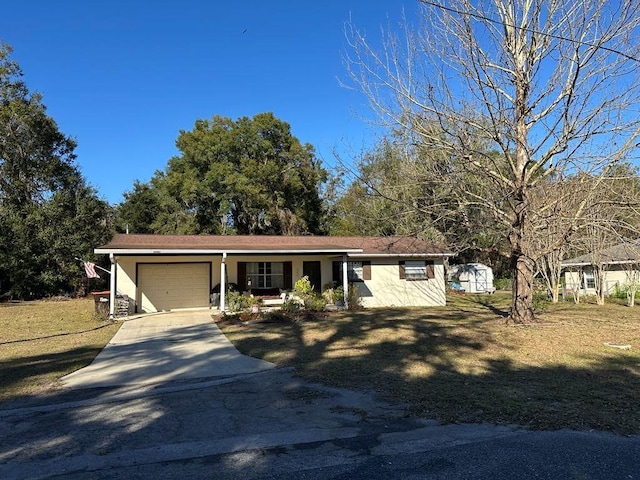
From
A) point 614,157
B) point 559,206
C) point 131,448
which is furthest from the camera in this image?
point 559,206

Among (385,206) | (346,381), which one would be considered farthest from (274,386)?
→ (385,206)

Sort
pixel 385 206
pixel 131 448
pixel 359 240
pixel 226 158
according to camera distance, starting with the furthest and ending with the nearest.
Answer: pixel 226 158
pixel 359 240
pixel 385 206
pixel 131 448

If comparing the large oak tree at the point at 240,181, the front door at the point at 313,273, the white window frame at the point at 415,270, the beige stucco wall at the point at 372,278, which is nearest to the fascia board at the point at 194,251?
the beige stucco wall at the point at 372,278

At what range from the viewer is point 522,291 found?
12797 mm

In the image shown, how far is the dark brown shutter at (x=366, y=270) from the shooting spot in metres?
20.6

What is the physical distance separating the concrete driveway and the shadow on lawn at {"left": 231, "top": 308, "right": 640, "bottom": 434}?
0.67 m

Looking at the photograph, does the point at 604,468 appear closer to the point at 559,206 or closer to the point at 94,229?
the point at 559,206

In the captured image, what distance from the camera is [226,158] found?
31.2 meters

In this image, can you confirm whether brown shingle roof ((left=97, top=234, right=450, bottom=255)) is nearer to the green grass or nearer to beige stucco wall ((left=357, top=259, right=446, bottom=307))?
beige stucco wall ((left=357, top=259, right=446, bottom=307))

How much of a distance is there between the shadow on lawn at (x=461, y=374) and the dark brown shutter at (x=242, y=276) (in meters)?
6.66

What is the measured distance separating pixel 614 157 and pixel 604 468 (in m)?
9.21

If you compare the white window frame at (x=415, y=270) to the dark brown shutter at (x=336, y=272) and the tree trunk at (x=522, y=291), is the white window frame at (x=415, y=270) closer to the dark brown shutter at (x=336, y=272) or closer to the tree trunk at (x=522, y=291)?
the dark brown shutter at (x=336, y=272)

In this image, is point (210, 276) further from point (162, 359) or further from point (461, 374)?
point (461, 374)

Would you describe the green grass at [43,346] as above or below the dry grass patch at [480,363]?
above
